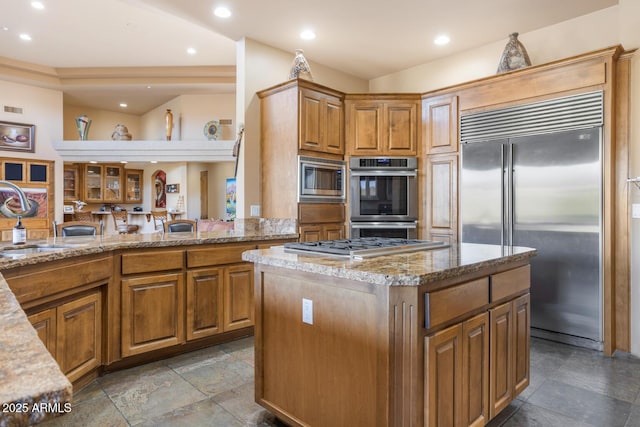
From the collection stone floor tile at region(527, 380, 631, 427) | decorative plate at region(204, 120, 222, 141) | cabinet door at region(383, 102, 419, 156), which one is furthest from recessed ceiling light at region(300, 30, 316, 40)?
decorative plate at region(204, 120, 222, 141)

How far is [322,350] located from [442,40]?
147 inches

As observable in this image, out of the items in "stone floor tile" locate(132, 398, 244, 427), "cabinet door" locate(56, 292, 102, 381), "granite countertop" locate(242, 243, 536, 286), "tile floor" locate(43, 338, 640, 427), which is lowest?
"stone floor tile" locate(132, 398, 244, 427)

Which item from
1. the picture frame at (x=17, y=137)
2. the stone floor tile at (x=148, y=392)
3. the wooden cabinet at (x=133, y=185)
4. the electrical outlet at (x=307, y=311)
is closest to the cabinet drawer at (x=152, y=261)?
the stone floor tile at (x=148, y=392)

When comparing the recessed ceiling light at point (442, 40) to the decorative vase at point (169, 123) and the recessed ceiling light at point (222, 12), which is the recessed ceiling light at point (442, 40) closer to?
the recessed ceiling light at point (222, 12)

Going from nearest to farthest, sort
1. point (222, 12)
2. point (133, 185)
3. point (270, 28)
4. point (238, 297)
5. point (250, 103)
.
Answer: point (238, 297) < point (222, 12) < point (270, 28) < point (250, 103) < point (133, 185)

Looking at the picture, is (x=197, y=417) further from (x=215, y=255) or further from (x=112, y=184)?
(x=112, y=184)

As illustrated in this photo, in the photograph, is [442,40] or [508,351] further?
[442,40]

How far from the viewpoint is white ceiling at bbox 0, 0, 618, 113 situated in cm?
349

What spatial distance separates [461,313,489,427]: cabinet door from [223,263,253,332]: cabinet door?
199cm

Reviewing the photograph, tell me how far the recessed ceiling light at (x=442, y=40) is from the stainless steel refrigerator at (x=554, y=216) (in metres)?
1.25

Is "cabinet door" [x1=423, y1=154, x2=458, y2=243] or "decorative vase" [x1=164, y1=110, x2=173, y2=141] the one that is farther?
"decorative vase" [x1=164, y1=110, x2=173, y2=141]

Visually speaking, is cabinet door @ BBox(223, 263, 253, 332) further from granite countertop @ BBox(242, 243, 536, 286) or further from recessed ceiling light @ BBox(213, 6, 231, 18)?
recessed ceiling light @ BBox(213, 6, 231, 18)

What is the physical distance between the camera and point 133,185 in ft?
35.0

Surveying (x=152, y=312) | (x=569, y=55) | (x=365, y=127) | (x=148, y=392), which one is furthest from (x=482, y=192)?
(x=148, y=392)
